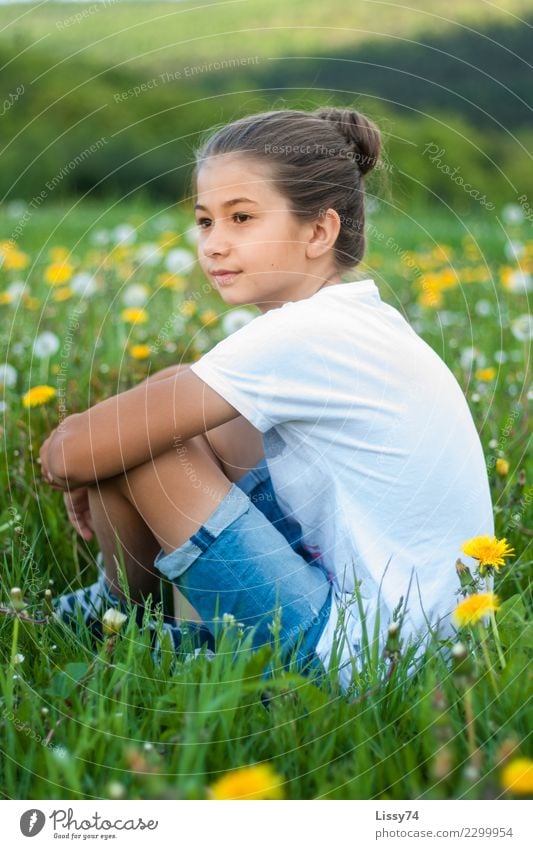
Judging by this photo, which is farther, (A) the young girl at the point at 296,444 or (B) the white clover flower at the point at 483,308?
(B) the white clover flower at the point at 483,308

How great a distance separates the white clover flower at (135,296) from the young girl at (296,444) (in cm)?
118

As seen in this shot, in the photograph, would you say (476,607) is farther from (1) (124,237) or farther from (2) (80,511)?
(1) (124,237)

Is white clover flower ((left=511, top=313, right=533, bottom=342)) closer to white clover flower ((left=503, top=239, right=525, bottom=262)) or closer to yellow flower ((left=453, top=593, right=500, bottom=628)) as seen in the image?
white clover flower ((left=503, top=239, right=525, bottom=262))

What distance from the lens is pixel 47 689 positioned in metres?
1.05

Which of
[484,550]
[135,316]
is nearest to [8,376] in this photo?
[135,316]

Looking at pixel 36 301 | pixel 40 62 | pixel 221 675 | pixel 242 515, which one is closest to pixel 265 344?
pixel 242 515

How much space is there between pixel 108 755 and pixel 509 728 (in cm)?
40

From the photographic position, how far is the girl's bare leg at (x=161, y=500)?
121 centimetres

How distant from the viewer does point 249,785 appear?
2.72ft

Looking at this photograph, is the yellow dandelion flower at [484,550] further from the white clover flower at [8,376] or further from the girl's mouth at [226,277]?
the white clover flower at [8,376]

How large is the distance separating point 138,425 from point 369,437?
284 millimetres

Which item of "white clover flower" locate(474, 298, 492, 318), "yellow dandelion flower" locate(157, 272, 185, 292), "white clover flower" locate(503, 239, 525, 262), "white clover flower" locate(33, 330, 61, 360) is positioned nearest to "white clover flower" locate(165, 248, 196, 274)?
"yellow dandelion flower" locate(157, 272, 185, 292)

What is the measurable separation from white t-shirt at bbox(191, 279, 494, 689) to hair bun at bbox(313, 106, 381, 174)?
0.89 feet

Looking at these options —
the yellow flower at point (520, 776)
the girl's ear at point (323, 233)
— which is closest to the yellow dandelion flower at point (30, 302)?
the girl's ear at point (323, 233)
